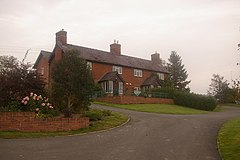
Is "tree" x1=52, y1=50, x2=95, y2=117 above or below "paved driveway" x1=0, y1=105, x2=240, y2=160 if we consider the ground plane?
above

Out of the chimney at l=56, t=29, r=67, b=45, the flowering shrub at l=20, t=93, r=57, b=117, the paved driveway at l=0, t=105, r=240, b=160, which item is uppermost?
the chimney at l=56, t=29, r=67, b=45

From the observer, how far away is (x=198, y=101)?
4162 centimetres

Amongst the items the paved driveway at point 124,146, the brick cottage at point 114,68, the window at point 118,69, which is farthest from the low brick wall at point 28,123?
the window at point 118,69

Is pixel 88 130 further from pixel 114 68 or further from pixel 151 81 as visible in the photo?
pixel 151 81

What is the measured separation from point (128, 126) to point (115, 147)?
6.45 metres

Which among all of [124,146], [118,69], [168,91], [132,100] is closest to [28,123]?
[124,146]

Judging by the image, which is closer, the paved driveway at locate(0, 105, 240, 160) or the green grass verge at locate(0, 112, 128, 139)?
the paved driveway at locate(0, 105, 240, 160)

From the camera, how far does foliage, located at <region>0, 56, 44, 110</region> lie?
17.9 m

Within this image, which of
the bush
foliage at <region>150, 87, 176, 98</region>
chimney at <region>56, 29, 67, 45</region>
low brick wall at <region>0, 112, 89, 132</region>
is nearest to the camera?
low brick wall at <region>0, 112, 89, 132</region>

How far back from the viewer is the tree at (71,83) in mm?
18984

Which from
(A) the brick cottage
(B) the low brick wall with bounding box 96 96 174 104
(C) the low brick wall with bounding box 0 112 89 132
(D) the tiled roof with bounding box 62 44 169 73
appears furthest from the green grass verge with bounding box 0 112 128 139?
(D) the tiled roof with bounding box 62 44 169 73

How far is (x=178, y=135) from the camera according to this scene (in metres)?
16.6

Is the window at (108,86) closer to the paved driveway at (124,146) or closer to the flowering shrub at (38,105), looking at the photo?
the flowering shrub at (38,105)

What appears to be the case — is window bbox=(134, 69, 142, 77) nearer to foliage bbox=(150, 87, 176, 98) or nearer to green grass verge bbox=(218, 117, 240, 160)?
foliage bbox=(150, 87, 176, 98)
